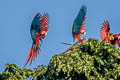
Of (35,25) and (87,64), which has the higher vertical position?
(35,25)

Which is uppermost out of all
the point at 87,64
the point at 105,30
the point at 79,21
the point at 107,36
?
the point at 79,21

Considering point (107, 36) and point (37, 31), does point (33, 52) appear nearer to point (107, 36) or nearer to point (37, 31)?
point (37, 31)

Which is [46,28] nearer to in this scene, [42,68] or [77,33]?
[77,33]

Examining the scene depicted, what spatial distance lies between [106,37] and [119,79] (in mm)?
2713

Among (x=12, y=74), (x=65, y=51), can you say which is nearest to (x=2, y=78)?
(x=12, y=74)

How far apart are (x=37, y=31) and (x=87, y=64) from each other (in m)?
5.61

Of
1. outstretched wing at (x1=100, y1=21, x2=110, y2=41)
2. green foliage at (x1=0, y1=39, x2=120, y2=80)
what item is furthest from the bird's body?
green foliage at (x1=0, y1=39, x2=120, y2=80)

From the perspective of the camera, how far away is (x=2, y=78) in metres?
22.4

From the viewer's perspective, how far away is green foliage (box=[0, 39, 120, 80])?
20688mm

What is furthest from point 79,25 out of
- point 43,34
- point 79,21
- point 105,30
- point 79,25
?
point 43,34

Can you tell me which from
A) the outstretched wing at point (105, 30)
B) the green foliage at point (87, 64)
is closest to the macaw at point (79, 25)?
the outstretched wing at point (105, 30)

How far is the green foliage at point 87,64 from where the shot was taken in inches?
814

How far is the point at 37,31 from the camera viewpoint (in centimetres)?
2580

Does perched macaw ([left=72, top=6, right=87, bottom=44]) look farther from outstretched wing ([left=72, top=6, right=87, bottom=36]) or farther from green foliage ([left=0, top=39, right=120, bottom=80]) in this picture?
green foliage ([left=0, top=39, right=120, bottom=80])
